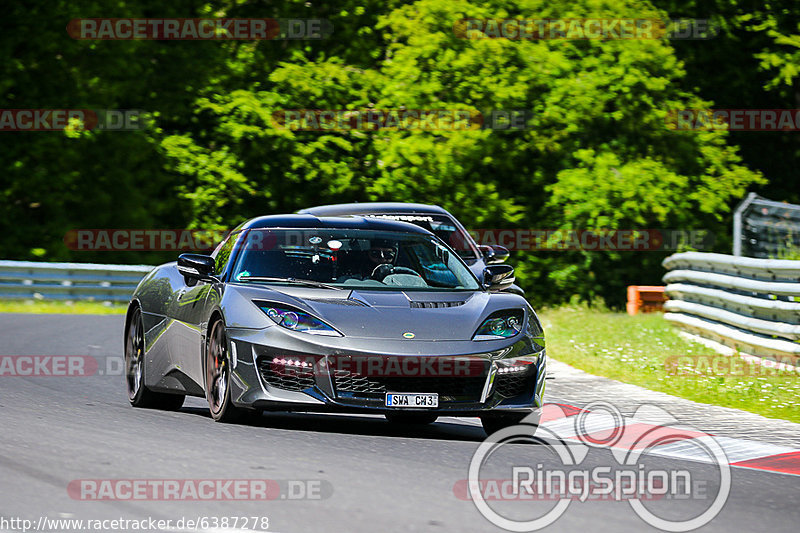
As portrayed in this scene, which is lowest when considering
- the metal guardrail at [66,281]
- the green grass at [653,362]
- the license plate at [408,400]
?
the metal guardrail at [66,281]

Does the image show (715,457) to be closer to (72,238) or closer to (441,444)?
(441,444)

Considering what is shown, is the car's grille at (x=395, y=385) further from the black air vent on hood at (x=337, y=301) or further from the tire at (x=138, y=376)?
the tire at (x=138, y=376)

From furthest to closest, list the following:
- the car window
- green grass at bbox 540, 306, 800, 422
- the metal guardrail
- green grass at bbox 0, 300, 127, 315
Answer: the metal guardrail, green grass at bbox 0, 300, 127, 315, green grass at bbox 540, 306, 800, 422, the car window

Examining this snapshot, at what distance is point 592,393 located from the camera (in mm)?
12742

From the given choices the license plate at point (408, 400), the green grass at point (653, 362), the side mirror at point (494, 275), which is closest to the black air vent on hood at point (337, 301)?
the license plate at point (408, 400)

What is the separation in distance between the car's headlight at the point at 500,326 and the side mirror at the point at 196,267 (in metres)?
2.04

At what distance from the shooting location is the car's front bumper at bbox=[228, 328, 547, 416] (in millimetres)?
8984

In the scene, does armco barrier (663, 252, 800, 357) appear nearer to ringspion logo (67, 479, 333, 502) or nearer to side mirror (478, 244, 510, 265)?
side mirror (478, 244, 510, 265)

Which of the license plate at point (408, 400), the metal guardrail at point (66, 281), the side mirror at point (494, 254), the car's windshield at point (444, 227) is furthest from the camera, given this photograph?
the metal guardrail at point (66, 281)

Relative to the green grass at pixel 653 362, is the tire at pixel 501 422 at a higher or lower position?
higher

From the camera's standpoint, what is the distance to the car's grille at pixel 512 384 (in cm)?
931

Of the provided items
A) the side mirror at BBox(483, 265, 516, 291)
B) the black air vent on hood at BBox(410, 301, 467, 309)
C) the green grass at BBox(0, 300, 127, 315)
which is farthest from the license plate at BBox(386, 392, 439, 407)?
the green grass at BBox(0, 300, 127, 315)

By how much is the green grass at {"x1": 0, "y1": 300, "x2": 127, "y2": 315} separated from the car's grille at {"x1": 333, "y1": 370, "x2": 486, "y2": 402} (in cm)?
1758

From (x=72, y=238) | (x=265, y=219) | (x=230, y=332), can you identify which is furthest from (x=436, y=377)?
(x=72, y=238)
